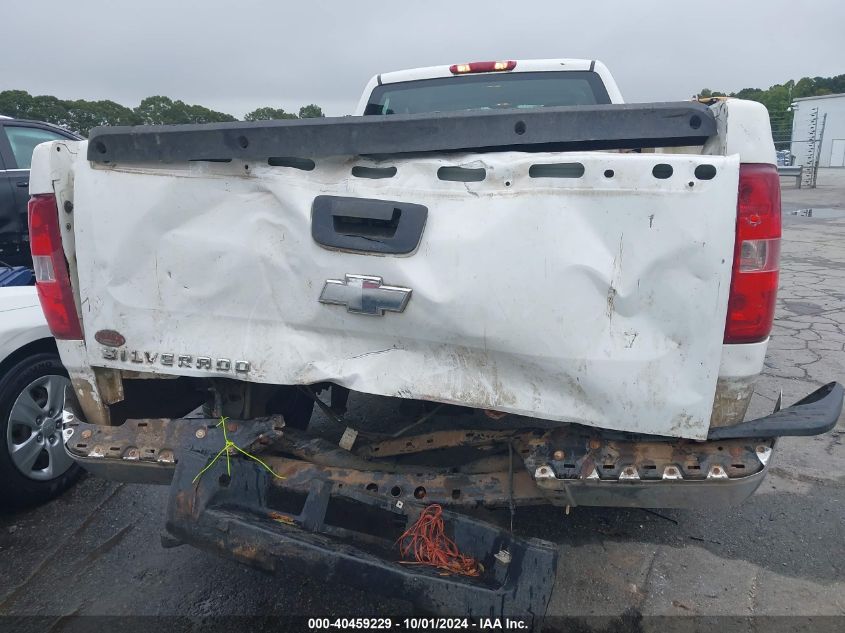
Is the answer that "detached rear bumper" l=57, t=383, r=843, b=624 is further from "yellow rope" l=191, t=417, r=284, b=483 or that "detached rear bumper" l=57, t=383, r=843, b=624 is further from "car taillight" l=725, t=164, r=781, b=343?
"car taillight" l=725, t=164, r=781, b=343

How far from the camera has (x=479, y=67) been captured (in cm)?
439

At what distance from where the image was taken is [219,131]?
2.18 metres

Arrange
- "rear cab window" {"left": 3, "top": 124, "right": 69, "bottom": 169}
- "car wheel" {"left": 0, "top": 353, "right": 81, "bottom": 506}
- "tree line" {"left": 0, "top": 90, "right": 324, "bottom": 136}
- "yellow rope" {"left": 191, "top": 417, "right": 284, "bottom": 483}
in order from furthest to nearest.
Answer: "tree line" {"left": 0, "top": 90, "right": 324, "bottom": 136}, "rear cab window" {"left": 3, "top": 124, "right": 69, "bottom": 169}, "car wheel" {"left": 0, "top": 353, "right": 81, "bottom": 506}, "yellow rope" {"left": 191, "top": 417, "right": 284, "bottom": 483}

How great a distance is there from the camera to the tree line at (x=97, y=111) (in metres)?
20.7

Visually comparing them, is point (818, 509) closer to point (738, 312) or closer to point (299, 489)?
point (738, 312)

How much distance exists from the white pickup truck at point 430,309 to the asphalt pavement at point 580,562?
48 centimetres

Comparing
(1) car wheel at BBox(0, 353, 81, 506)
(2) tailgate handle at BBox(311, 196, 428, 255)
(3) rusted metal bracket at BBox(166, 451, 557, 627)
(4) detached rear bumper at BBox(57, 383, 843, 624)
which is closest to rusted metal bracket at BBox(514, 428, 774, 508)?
(4) detached rear bumper at BBox(57, 383, 843, 624)

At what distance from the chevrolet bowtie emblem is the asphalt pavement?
0.93 m

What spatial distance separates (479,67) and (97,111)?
24.8 m

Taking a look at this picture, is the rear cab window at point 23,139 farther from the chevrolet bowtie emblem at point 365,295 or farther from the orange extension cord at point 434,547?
the orange extension cord at point 434,547

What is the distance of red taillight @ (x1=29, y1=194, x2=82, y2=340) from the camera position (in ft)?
7.68

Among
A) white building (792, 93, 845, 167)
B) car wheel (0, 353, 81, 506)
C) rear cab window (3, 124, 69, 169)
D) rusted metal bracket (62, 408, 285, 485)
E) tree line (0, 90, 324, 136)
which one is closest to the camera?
rusted metal bracket (62, 408, 285, 485)

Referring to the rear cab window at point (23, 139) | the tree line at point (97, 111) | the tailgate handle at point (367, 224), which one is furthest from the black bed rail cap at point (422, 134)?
the tree line at point (97, 111)

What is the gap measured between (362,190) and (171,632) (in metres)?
1.87
